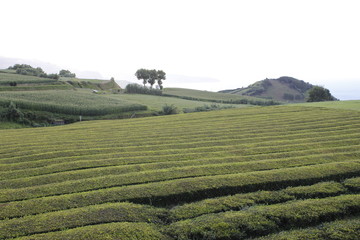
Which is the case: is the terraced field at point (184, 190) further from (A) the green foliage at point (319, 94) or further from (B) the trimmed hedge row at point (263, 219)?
(A) the green foliage at point (319, 94)

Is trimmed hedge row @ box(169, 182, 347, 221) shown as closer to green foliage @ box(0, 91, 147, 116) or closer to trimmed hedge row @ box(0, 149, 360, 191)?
trimmed hedge row @ box(0, 149, 360, 191)

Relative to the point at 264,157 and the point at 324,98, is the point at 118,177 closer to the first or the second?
the point at 264,157

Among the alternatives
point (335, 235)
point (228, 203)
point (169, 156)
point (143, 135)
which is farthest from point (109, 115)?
point (335, 235)

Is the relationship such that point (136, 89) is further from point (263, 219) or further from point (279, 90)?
point (279, 90)

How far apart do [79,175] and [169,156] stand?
594cm

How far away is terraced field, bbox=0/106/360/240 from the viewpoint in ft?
29.7

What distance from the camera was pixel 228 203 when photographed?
10.7 metres

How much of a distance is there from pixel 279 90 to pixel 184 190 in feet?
604

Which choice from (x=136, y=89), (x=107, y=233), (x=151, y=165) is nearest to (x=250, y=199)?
(x=107, y=233)

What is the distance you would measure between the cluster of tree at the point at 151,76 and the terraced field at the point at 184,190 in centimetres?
9157

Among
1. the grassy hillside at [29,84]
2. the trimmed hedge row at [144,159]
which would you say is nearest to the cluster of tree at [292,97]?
the grassy hillside at [29,84]

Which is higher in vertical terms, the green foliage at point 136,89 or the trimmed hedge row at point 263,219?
the green foliage at point 136,89

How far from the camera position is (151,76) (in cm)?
11219

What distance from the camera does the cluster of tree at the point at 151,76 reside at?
110 m
